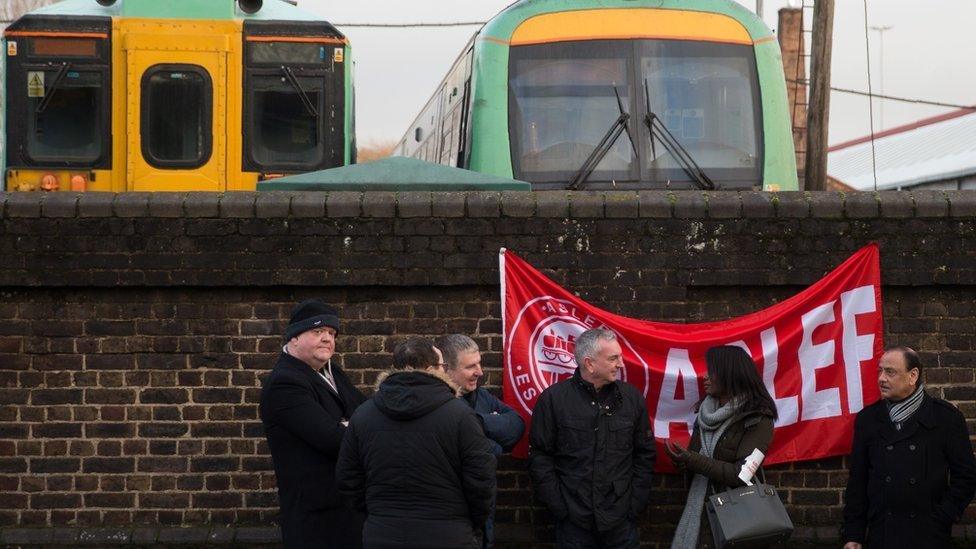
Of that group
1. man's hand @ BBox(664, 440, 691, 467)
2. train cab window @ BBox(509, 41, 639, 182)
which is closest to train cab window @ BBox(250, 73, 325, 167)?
train cab window @ BBox(509, 41, 639, 182)

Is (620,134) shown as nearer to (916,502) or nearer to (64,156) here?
(64,156)

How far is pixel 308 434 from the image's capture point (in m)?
5.94

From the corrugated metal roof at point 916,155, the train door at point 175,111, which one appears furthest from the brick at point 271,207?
the corrugated metal roof at point 916,155

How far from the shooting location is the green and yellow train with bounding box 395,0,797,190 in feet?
38.4

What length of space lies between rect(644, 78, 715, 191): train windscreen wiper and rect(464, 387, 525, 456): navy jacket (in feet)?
17.2

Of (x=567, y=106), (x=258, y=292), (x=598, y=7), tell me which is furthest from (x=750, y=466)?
(x=598, y=7)

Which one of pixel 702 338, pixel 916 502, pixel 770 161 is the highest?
pixel 770 161

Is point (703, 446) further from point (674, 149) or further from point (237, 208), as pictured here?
point (674, 149)

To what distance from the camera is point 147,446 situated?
757 cm

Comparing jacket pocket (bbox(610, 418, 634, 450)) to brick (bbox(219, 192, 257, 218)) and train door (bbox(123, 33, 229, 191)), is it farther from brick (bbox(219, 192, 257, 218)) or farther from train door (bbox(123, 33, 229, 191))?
train door (bbox(123, 33, 229, 191))

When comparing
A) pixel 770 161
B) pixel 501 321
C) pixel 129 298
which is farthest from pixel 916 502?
pixel 770 161

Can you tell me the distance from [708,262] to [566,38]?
193 inches

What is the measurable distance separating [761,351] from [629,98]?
490cm

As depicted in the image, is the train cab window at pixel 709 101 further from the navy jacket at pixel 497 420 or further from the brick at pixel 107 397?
the brick at pixel 107 397
